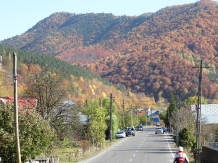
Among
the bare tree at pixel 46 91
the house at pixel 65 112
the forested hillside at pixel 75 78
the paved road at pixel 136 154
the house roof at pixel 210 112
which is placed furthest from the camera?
the forested hillside at pixel 75 78

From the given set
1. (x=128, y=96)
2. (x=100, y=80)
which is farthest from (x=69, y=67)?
(x=128, y=96)

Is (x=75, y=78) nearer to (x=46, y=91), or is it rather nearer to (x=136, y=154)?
(x=136, y=154)

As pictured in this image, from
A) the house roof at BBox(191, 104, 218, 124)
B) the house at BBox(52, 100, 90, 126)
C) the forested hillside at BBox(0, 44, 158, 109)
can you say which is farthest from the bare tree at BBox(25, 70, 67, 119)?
the forested hillside at BBox(0, 44, 158, 109)

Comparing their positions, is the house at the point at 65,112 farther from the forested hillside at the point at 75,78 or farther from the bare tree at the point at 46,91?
the forested hillside at the point at 75,78

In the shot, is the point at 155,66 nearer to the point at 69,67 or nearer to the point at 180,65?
the point at 180,65

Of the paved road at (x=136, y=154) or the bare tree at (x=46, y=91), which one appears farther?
the bare tree at (x=46, y=91)

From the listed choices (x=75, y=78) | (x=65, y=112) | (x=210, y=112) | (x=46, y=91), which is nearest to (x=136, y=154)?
(x=65, y=112)

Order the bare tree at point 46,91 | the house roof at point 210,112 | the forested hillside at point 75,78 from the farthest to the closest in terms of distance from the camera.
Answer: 1. the forested hillside at point 75,78
2. the house roof at point 210,112
3. the bare tree at point 46,91

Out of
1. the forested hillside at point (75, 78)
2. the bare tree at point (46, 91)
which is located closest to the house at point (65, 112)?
the bare tree at point (46, 91)

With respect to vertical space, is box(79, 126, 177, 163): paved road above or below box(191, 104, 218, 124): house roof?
below

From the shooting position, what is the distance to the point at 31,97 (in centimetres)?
4166

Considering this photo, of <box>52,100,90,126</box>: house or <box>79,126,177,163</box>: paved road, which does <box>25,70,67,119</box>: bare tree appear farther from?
<box>79,126,177,163</box>: paved road

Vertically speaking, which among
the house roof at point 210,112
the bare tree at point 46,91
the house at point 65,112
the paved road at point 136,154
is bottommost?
the paved road at point 136,154

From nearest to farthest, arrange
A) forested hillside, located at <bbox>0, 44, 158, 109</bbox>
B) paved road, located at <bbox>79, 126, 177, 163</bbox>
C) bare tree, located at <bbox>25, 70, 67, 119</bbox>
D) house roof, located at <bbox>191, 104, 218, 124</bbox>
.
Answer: paved road, located at <bbox>79, 126, 177, 163</bbox> → bare tree, located at <bbox>25, 70, 67, 119</bbox> → house roof, located at <bbox>191, 104, 218, 124</bbox> → forested hillside, located at <bbox>0, 44, 158, 109</bbox>
